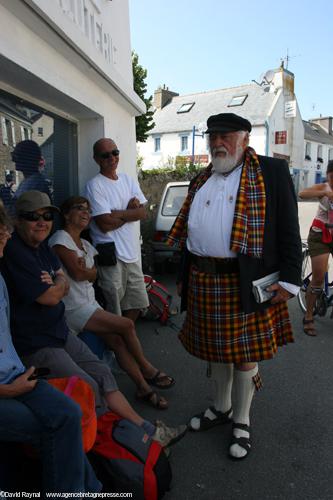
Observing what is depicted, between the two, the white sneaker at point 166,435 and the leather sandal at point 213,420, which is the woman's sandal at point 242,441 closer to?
the leather sandal at point 213,420

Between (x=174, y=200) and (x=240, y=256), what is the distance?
5.10 metres

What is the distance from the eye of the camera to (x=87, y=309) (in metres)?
2.87

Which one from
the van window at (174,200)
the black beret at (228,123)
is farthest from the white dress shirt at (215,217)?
the van window at (174,200)

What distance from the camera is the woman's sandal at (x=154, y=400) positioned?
9.77 ft

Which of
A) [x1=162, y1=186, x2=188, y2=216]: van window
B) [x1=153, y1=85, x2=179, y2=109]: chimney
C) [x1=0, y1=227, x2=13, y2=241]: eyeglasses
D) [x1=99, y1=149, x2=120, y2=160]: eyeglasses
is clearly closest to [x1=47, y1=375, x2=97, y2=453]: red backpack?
[x1=0, y1=227, x2=13, y2=241]: eyeglasses

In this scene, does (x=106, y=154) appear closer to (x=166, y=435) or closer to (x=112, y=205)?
(x=112, y=205)

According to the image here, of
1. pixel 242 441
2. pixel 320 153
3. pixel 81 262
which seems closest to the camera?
pixel 242 441

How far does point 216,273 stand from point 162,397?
1.23 m

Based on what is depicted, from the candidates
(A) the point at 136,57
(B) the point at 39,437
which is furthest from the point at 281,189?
(A) the point at 136,57

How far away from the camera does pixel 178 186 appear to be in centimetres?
753

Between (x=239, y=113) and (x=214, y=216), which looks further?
(x=239, y=113)

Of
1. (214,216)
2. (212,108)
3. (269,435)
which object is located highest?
(212,108)

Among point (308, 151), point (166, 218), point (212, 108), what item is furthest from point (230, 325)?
point (308, 151)

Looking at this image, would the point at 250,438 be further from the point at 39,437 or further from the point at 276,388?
the point at 39,437
